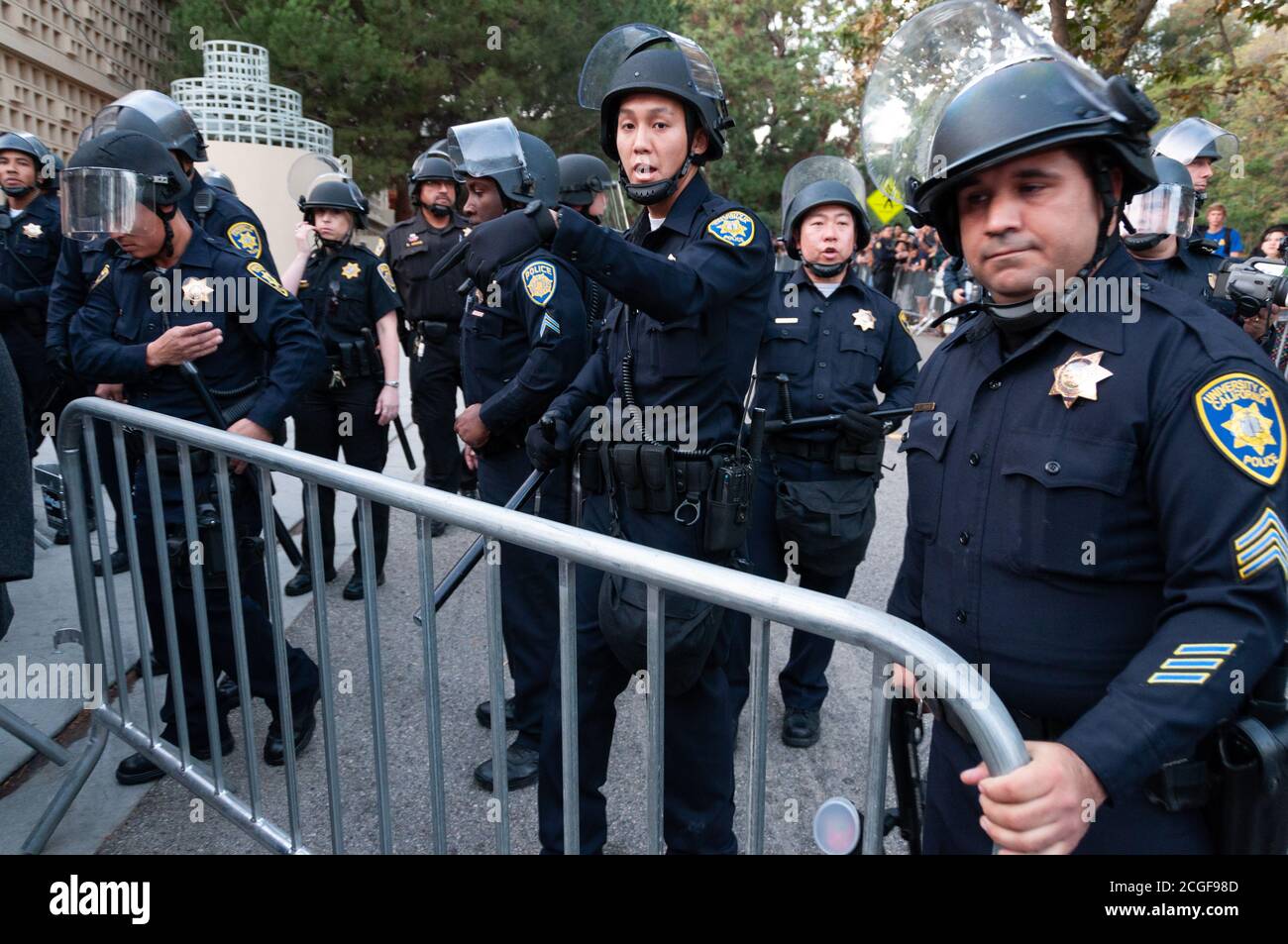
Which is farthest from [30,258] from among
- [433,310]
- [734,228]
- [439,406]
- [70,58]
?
[70,58]

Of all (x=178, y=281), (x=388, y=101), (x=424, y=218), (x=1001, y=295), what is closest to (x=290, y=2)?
(x=388, y=101)

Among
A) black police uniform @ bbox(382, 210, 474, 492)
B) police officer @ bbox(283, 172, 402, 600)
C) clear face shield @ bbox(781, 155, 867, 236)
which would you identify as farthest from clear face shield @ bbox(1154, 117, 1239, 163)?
police officer @ bbox(283, 172, 402, 600)

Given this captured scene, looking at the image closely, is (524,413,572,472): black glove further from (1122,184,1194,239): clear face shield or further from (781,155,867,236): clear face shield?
(1122,184,1194,239): clear face shield

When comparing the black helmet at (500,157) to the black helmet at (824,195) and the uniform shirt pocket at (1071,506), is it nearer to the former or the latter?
the black helmet at (824,195)

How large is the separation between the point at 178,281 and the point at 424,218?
2853mm

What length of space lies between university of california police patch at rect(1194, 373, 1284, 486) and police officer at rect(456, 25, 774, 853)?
1261 mm

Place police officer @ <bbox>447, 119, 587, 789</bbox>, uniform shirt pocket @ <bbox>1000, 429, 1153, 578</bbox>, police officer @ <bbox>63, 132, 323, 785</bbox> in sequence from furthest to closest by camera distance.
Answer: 1. police officer @ <bbox>447, 119, 587, 789</bbox>
2. police officer @ <bbox>63, 132, 323, 785</bbox>
3. uniform shirt pocket @ <bbox>1000, 429, 1153, 578</bbox>

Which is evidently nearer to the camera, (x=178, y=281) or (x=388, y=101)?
(x=178, y=281)

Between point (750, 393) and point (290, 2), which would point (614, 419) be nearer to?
point (750, 393)

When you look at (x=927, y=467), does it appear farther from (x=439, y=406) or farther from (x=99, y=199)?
(x=439, y=406)

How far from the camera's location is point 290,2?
16.2 meters

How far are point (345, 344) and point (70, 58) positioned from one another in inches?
570

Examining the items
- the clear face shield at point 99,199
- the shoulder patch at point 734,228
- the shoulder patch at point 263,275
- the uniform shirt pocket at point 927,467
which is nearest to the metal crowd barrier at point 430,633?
the uniform shirt pocket at point 927,467

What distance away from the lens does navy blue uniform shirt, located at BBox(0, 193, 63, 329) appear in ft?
17.1
